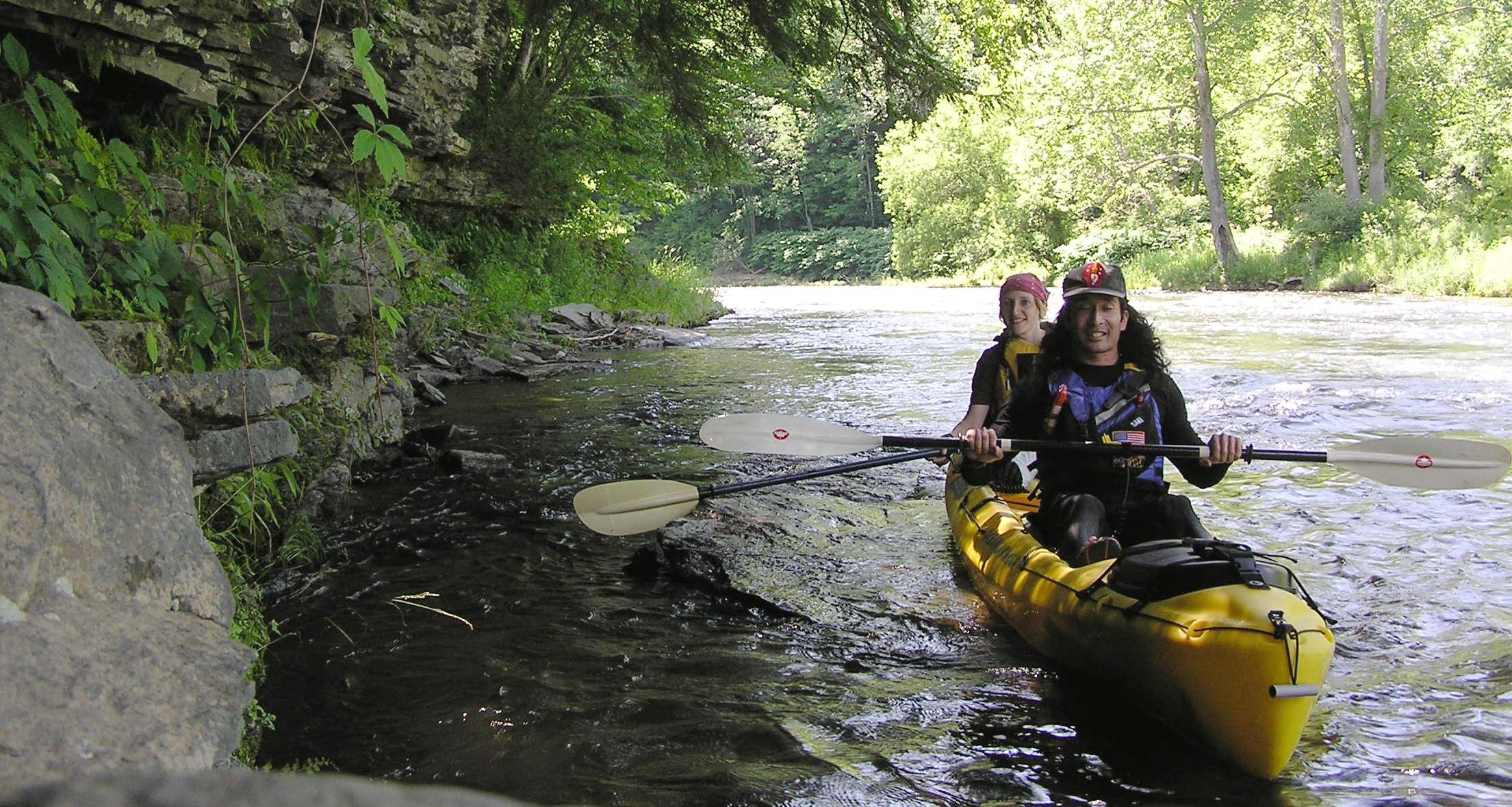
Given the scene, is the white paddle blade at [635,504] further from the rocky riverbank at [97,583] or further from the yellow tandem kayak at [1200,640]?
the rocky riverbank at [97,583]

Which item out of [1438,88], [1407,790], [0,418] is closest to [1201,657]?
[1407,790]

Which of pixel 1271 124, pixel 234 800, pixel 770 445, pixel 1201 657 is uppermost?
pixel 1271 124

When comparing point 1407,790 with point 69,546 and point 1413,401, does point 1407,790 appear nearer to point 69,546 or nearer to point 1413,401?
point 69,546

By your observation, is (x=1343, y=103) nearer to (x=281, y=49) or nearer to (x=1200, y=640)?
(x=281, y=49)

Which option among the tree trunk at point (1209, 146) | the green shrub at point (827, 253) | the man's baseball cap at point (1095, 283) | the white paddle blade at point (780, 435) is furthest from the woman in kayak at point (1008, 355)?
the green shrub at point (827, 253)

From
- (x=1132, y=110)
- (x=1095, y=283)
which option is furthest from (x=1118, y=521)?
(x=1132, y=110)

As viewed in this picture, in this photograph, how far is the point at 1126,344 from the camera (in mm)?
3852

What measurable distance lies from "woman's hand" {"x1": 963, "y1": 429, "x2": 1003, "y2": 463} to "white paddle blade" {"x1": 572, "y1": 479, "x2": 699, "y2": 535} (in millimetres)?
1110

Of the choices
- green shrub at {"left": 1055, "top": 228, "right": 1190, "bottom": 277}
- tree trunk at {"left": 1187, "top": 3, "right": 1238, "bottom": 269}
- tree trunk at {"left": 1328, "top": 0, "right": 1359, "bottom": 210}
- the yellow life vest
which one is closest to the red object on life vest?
the yellow life vest

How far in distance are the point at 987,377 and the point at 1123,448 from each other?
128 centimetres

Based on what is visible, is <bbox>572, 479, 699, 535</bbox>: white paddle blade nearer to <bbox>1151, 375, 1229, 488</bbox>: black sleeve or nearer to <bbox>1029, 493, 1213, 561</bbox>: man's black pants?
<bbox>1029, 493, 1213, 561</bbox>: man's black pants

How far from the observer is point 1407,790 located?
2.58 meters

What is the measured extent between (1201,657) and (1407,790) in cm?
54

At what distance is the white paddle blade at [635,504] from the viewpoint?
13.9 feet
